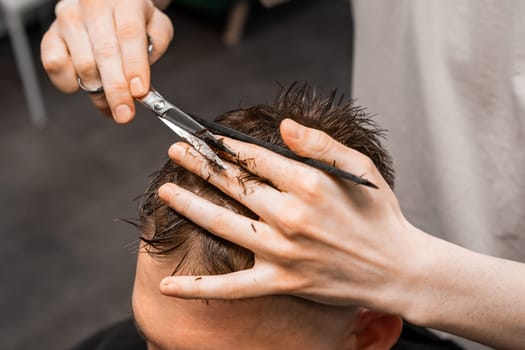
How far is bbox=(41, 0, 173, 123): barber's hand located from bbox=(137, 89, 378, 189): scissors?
7cm

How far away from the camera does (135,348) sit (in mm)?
1555

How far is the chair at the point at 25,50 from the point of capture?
9.53ft

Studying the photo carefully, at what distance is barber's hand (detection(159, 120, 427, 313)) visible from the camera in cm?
81

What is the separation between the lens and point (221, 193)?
98 centimetres

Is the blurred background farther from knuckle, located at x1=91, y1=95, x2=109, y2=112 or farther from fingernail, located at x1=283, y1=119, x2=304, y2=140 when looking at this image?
fingernail, located at x1=283, y1=119, x2=304, y2=140

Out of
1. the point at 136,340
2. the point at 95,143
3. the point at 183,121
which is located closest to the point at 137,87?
the point at 183,121

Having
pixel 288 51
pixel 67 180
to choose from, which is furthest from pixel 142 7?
pixel 288 51

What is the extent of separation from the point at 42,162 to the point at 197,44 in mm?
1191

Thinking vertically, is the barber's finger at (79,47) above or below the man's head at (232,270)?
above

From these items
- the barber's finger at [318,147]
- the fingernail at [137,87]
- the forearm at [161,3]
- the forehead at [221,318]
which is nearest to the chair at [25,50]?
the forearm at [161,3]

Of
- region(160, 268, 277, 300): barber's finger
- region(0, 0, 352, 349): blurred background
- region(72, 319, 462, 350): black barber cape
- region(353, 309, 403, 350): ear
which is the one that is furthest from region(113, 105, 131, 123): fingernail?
region(0, 0, 352, 349): blurred background

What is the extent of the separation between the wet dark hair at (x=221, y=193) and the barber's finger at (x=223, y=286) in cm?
13

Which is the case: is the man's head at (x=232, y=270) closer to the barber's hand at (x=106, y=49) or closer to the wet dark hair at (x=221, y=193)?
the wet dark hair at (x=221, y=193)

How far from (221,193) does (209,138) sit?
92mm
